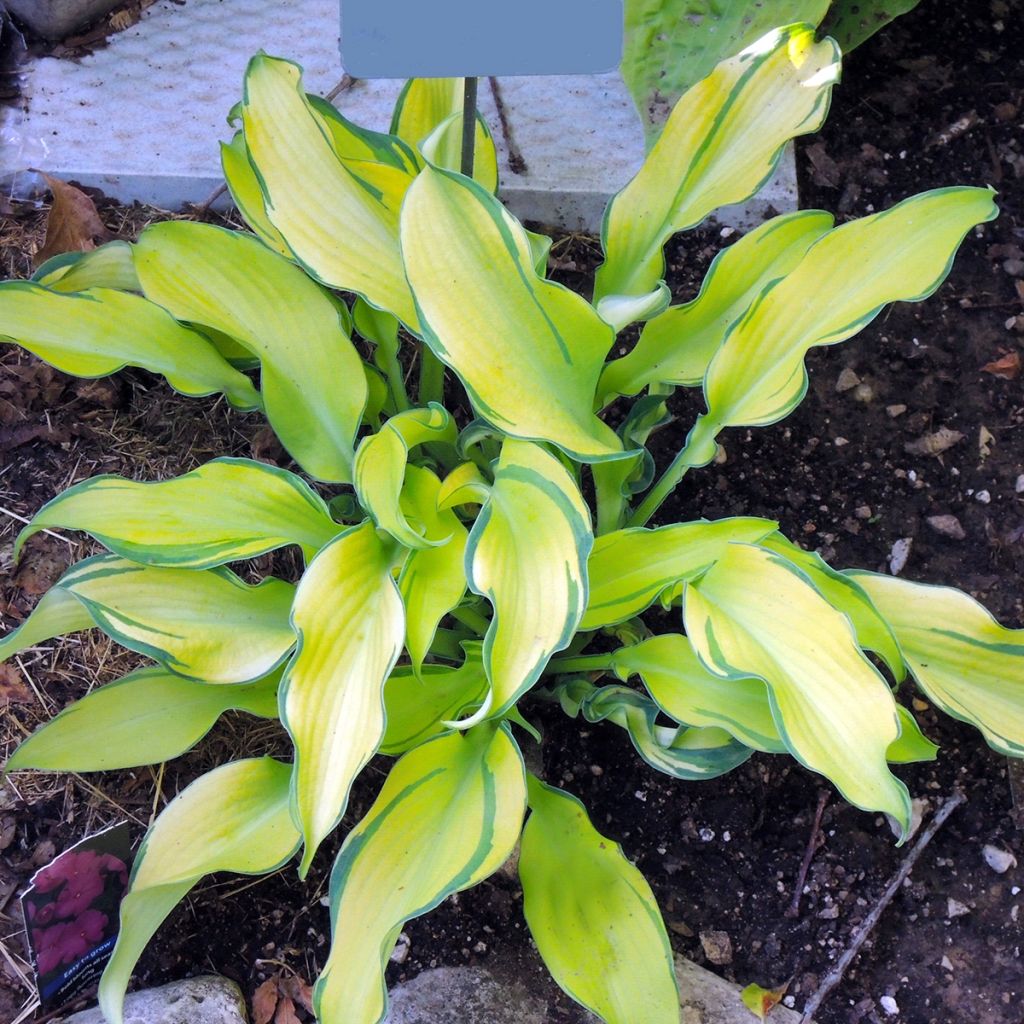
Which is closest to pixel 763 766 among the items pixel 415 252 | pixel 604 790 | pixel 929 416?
pixel 604 790

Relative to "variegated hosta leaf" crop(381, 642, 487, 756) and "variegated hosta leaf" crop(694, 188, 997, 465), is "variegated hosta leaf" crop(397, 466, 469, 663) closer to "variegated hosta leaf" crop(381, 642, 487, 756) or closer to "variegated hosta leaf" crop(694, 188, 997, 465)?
"variegated hosta leaf" crop(381, 642, 487, 756)

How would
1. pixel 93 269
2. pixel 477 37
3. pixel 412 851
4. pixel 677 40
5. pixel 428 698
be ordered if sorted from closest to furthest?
pixel 477 37 → pixel 412 851 → pixel 428 698 → pixel 93 269 → pixel 677 40

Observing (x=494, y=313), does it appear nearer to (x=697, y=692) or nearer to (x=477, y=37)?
(x=477, y=37)

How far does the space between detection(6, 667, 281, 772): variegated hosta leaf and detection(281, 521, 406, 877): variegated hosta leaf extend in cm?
25

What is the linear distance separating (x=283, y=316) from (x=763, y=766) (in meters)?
0.78

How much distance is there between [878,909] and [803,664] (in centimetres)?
48

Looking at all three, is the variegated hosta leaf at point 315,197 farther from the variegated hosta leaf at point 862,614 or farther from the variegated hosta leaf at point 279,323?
the variegated hosta leaf at point 862,614

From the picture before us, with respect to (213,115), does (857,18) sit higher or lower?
higher

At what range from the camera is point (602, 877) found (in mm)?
965

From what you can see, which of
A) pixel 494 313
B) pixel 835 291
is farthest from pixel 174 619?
pixel 835 291

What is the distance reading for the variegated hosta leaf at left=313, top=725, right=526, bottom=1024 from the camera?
0.79m

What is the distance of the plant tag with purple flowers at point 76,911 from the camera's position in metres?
0.94

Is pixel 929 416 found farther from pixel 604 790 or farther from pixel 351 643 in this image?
pixel 351 643

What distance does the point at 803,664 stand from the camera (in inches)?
31.0
